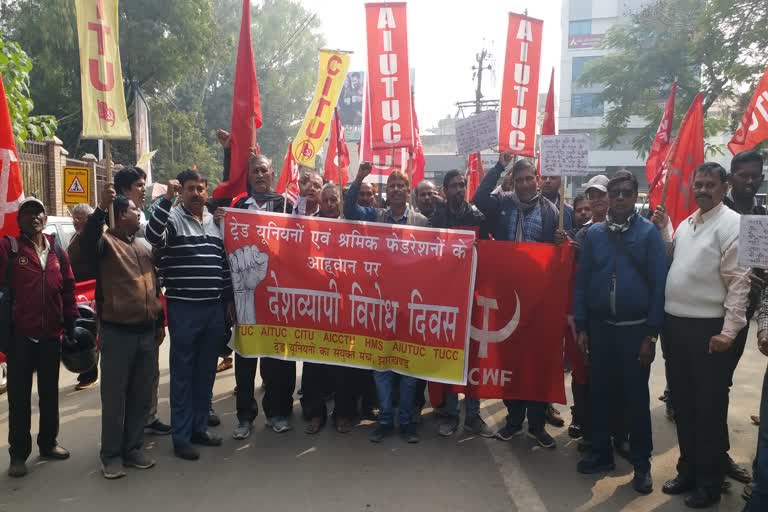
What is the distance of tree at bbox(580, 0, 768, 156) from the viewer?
647 inches

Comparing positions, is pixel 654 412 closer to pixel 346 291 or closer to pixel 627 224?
pixel 627 224

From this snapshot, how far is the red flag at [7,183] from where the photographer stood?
4172 mm

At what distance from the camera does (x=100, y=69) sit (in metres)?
4.65

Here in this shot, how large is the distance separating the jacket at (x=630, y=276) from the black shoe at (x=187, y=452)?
3.02 metres

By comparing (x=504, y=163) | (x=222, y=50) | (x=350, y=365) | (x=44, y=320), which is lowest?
(x=350, y=365)

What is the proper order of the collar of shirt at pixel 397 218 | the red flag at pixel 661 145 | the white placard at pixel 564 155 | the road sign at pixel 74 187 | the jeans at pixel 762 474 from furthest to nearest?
1. the road sign at pixel 74 187
2. the red flag at pixel 661 145
3. the collar of shirt at pixel 397 218
4. the white placard at pixel 564 155
5. the jeans at pixel 762 474

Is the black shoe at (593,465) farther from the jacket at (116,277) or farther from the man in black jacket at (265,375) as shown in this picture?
the jacket at (116,277)

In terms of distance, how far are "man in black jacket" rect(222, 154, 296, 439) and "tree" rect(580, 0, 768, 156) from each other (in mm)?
15186

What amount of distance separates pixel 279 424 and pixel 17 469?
1.87 meters

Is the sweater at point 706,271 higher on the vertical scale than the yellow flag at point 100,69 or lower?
lower

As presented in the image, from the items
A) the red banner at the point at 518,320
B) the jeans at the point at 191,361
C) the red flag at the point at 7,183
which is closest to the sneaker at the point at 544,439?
the red banner at the point at 518,320

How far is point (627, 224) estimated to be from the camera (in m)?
4.28

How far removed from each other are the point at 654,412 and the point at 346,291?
314 centimetres

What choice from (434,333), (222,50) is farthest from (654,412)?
(222,50)
